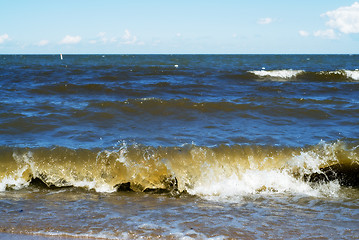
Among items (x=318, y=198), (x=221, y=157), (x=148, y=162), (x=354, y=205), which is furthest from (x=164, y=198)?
(x=354, y=205)

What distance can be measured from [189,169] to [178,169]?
0.52ft

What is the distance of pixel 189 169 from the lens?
16.8ft

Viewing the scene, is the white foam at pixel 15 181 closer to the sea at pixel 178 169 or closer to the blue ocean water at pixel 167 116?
the sea at pixel 178 169

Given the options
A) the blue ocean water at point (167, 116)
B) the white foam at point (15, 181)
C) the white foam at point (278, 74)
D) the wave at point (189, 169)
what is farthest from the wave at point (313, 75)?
the white foam at point (15, 181)

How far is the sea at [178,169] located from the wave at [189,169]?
15 mm

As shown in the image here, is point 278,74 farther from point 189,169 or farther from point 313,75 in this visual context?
point 189,169

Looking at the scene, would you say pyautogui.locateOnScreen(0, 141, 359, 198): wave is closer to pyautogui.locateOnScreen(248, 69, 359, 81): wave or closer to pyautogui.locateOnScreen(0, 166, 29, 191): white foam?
pyautogui.locateOnScreen(0, 166, 29, 191): white foam

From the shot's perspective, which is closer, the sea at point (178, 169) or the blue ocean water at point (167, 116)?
the sea at point (178, 169)

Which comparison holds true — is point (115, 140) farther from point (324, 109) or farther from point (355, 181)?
point (324, 109)

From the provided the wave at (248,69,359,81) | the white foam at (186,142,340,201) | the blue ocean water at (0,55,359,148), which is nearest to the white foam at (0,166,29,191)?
the blue ocean water at (0,55,359,148)

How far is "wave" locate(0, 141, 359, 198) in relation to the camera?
4871 mm

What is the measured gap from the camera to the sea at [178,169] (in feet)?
11.4

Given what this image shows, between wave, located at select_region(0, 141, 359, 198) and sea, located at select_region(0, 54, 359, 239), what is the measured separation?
15 millimetres

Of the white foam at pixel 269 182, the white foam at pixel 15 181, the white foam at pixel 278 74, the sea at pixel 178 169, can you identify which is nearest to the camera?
the sea at pixel 178 169
